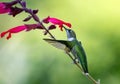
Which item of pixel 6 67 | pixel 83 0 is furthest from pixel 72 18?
pixel 6 67

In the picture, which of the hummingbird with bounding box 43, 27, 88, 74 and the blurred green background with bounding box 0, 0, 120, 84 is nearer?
the hummingbird with bounding box 43, 27, 88, 74

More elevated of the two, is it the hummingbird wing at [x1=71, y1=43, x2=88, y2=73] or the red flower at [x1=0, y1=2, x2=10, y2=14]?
the red flower at [x1=0, y1=2, x2=10, y2=14]

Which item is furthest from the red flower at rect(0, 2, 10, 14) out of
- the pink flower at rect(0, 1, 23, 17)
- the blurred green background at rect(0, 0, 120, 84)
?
the blurred green background at rect(0, 0, 120, 84)

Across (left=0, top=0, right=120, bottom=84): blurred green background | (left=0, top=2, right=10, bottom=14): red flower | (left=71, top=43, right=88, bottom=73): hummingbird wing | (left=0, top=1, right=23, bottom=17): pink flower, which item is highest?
(left=0, top=1, right=23, bottom=17): pink flower

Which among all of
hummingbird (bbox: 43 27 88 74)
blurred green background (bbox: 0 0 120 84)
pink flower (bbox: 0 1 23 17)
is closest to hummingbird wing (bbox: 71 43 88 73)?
hummingbird (bbox: 43 27 88 74)

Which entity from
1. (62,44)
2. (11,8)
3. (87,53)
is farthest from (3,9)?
(87,53)

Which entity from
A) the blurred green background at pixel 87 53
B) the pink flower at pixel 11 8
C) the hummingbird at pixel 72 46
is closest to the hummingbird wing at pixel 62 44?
the hummingbird at pixel 72 46

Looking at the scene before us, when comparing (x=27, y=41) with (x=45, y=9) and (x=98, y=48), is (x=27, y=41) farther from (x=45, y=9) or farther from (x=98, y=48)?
(x=98, y=48)

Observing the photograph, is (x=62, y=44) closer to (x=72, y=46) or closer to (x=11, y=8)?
(x=72, y=46)

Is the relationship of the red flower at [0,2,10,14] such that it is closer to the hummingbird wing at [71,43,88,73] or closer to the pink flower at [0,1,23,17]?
the pink flower at [0,1,23,17]
